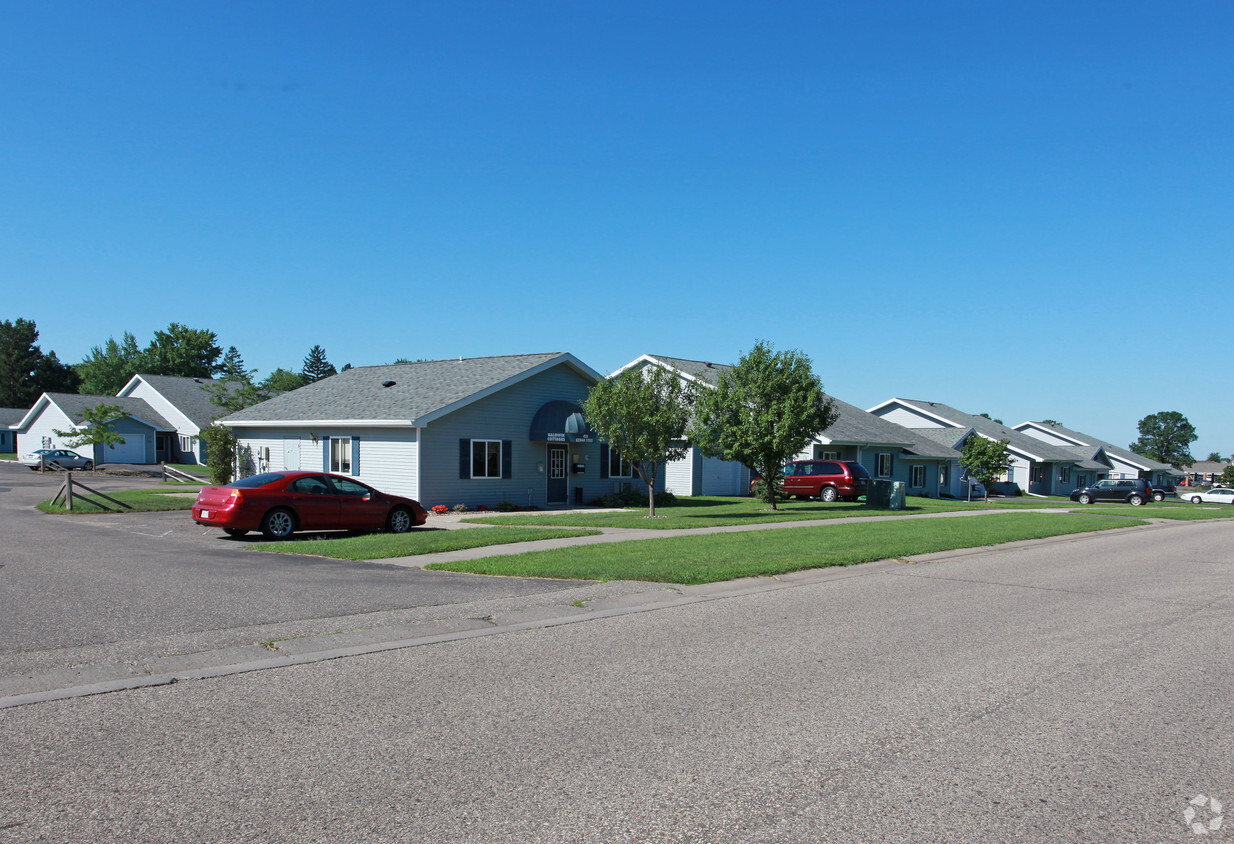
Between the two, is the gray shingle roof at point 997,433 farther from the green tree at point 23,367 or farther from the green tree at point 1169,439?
the green tree at point 1169,439

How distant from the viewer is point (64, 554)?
13703 mm

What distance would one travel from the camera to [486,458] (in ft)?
88.5

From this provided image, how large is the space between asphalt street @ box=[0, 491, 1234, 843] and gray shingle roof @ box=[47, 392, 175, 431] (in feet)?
191

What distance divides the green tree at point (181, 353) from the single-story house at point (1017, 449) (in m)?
72.3

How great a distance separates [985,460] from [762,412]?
26256 millimetres

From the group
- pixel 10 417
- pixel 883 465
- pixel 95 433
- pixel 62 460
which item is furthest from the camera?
pixel 10 417

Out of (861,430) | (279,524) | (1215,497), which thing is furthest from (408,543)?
(1215,497)

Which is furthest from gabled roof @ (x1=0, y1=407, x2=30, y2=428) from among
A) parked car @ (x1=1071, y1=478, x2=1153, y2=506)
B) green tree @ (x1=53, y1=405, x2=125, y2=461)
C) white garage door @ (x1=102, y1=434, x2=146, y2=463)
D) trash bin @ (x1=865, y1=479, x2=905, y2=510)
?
parked car @ (x1=1071, y1=478, x2=1153, y2=506)

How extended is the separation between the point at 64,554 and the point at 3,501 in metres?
16.3

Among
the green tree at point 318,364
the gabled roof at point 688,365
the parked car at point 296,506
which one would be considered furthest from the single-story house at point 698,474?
the green tree at point 318,364

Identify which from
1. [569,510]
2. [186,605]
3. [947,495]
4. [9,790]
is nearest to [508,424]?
[569,510]

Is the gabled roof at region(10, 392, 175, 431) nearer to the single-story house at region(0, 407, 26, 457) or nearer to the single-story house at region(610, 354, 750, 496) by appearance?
the single-story house at region(0, 407, 26, 457)

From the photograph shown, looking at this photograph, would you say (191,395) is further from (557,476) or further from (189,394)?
(557,476)

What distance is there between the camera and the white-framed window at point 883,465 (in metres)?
46.4
